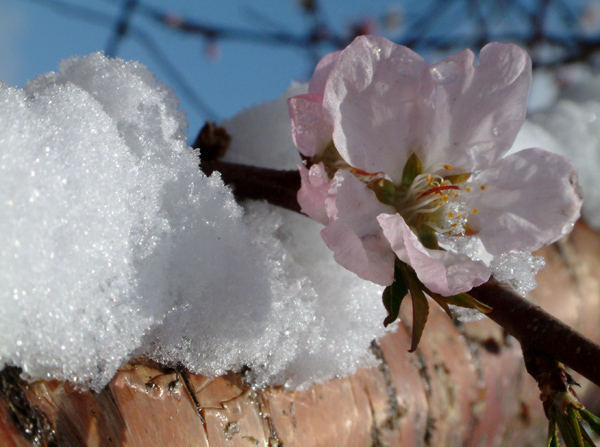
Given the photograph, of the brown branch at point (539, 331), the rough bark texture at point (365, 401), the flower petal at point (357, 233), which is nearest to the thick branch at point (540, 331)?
the brown branch at point (539, 331)

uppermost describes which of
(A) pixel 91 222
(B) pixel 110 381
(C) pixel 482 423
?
(A) pixel 91 222

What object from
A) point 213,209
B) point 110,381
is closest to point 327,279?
point 213,209

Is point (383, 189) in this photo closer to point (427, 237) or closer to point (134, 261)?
point (427, 237)

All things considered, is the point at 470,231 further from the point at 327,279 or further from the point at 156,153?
the point at 156,153

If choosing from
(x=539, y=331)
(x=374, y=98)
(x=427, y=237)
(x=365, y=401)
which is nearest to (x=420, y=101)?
(x=374, y=98)

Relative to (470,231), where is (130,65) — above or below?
above

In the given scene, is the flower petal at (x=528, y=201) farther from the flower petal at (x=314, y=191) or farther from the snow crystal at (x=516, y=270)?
the flower petal at (x=314, y=191)

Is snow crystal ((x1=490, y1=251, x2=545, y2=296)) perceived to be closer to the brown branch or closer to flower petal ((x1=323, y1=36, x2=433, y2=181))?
the brown branch
